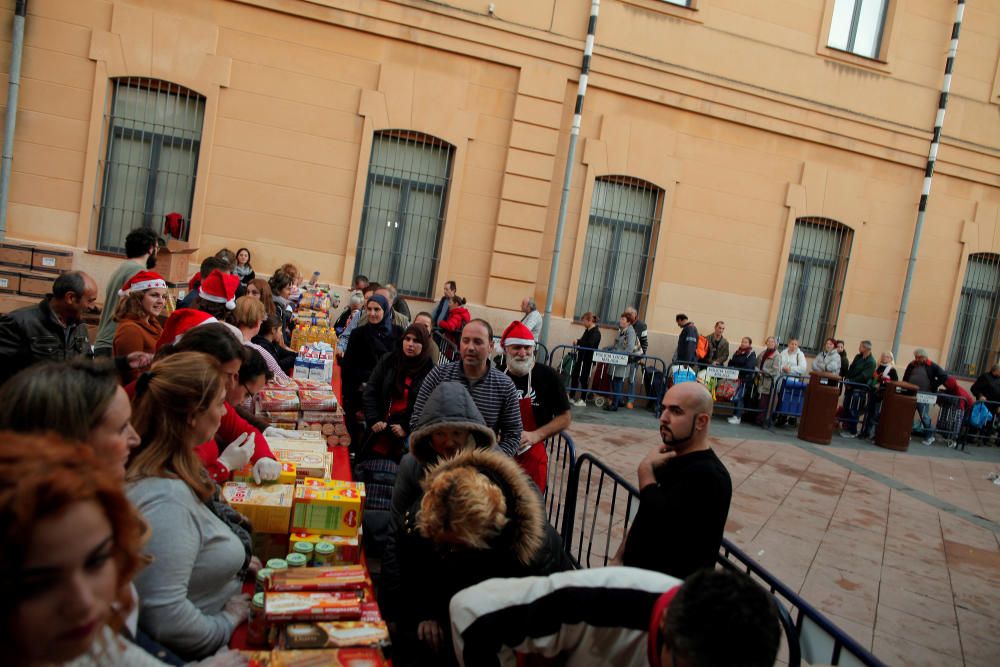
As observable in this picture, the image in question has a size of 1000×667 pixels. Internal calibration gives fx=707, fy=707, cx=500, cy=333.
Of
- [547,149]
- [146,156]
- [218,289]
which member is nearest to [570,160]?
[547,149]

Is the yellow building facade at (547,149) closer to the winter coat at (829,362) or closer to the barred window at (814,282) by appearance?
the barred window at (814,282)

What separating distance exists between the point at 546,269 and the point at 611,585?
11527 millimetres

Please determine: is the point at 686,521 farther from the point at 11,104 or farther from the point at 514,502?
the point at 11,104

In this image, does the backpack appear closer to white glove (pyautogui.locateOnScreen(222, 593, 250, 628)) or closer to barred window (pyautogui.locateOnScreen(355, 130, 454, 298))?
barred window (pyautogui.locateOnScreen(355, 130, 454, 298))

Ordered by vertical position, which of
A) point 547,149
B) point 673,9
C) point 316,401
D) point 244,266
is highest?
point 673,9

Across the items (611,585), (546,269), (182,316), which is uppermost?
(546,269)

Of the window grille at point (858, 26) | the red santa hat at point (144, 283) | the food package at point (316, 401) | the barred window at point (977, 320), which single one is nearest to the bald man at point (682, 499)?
the food package at point (316, 401)

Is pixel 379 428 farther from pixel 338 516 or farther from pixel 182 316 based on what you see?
pixel 338 516

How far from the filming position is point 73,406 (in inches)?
76.8

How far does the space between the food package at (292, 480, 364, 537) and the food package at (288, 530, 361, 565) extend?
28 mm

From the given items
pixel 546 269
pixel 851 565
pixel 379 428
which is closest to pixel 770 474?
pixel 851 565

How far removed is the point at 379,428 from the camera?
530cm

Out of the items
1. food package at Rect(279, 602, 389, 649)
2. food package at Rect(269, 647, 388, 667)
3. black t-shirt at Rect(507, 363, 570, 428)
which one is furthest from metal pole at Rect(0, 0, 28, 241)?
food package at Rect(269, 647, 388, 667)

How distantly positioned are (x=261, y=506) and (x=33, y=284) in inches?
360
